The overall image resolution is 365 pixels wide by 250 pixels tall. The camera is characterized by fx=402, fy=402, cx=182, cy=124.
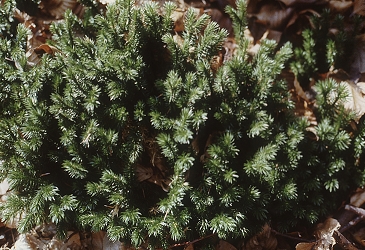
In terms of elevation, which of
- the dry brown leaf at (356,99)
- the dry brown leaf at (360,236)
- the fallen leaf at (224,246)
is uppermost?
the dry brown leaf at (356,99)

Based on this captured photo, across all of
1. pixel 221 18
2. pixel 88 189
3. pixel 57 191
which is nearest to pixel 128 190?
pixel 88 189

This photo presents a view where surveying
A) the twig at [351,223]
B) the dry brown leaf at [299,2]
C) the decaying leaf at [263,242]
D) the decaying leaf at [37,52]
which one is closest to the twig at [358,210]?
the twig at [351,223]

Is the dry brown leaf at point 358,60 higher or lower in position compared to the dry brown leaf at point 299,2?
lower

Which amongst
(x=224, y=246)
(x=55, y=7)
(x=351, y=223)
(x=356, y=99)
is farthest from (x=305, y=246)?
(x=55, y=7)

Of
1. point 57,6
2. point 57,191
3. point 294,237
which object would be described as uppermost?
point 57,6

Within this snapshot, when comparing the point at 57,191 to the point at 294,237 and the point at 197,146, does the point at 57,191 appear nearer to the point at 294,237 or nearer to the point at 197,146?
the point at 197,146

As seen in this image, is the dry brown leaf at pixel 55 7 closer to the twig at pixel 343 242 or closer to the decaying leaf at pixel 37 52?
the decaying leaf at pixel 37 52

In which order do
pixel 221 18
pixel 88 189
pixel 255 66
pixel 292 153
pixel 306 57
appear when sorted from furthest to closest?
1. pixel 221 18
2. pixel 306 57
3. pixel 255 66
4. pixel 292 153
5. pixel 88 189
